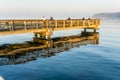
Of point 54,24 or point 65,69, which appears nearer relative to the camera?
point 65,69

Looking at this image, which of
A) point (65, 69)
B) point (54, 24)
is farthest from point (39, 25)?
point (65, 69)

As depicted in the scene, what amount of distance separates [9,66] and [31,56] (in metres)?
4.66

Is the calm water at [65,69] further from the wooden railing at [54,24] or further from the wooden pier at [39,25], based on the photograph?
the wooden railing at [54,24]

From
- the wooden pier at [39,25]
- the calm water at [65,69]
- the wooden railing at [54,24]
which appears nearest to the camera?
the calm water at [65,69]

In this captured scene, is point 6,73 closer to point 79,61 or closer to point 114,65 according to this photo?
point 79,61

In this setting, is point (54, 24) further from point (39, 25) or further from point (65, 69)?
point (65, 69)

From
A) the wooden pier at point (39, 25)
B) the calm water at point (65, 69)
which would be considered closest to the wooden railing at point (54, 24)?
the wooden pier at point (39, 25)

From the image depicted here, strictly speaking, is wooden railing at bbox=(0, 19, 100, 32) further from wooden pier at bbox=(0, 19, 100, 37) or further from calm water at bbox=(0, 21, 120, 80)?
calm water at bbox=(0, 21, 120, 80)

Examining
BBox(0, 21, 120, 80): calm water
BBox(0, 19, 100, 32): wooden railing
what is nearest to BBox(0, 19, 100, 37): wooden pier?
BBox(0, 19, 100, 32): wooden railing

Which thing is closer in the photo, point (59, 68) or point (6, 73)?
point (6, 73)

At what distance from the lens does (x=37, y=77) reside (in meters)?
17.7

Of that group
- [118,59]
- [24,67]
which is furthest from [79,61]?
[24,67]

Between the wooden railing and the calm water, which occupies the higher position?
the wooden railing

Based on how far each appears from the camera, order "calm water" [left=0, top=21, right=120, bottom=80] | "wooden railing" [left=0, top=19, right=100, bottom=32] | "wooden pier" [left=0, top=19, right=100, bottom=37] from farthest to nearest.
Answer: "wooden railing" [left=0, top=19, right=100, bottom=32]
"wooden pier" [left=0, top=19, right=100, bottom=37]
"calm water" [left=0, top=21, right=120, bottom=80]
